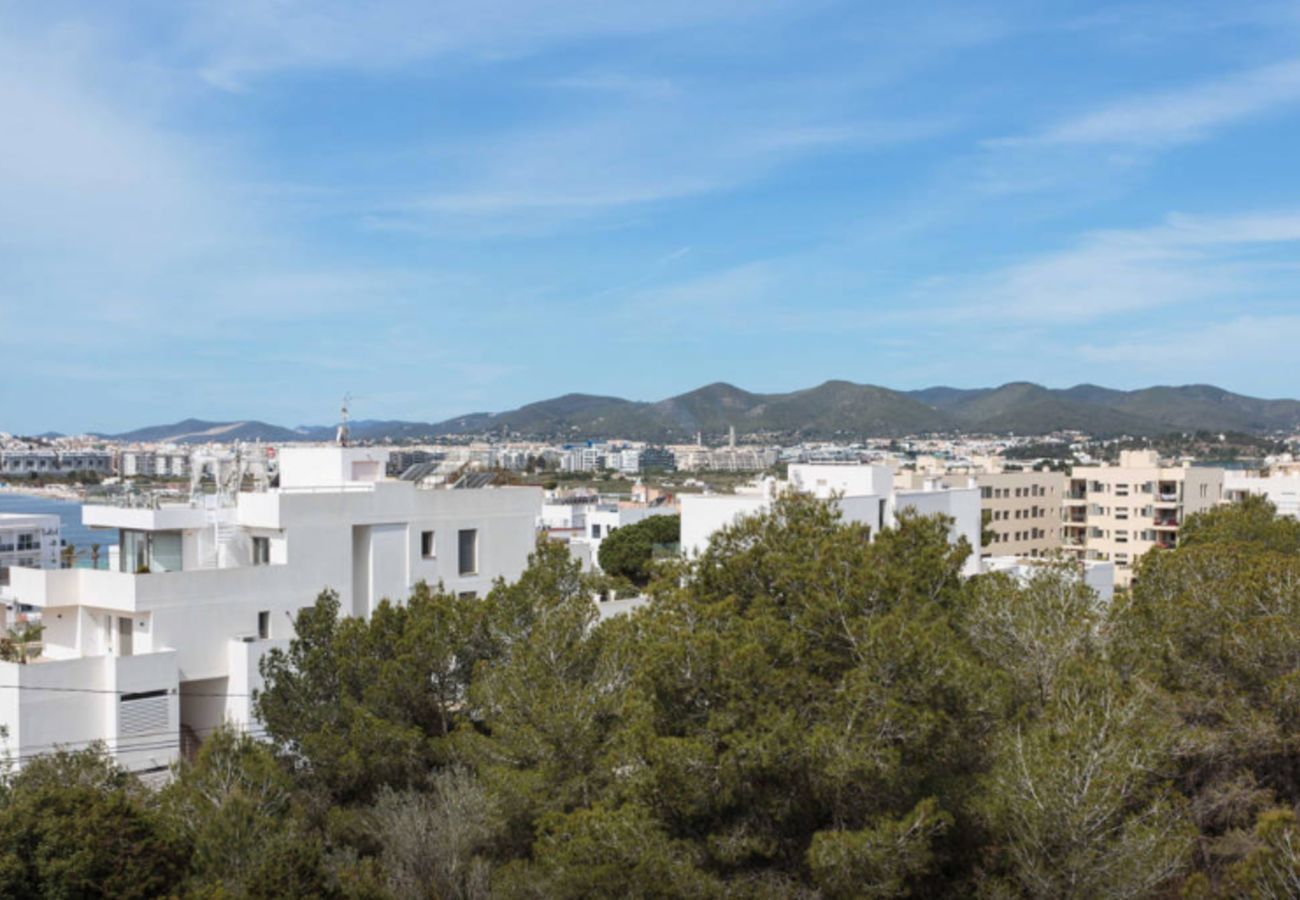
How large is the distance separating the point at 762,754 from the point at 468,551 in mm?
17109

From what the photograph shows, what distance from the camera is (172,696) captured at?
68.5 ft

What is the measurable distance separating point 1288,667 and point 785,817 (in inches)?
311

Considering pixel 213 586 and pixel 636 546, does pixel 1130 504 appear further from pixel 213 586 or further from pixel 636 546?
pixel 213 586

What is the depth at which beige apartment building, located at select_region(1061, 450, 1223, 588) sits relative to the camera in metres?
60.5

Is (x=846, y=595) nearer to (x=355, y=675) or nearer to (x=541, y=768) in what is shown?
(x=541, y=768)

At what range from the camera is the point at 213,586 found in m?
22.6

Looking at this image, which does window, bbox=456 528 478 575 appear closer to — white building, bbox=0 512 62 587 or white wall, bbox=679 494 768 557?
white wall, bbox=679 494 768 557

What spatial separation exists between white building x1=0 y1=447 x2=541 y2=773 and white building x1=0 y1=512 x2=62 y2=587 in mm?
30388

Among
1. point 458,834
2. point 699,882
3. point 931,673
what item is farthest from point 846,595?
point 458,834

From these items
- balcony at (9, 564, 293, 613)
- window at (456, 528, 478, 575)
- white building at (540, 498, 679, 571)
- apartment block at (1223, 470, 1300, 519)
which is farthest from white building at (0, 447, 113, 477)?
balcony at (9, 564, 293, 613)

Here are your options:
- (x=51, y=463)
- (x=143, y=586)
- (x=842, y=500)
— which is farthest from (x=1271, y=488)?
(x=51, y=463)

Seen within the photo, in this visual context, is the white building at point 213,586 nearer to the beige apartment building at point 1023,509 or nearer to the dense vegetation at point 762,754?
the dense vegetation at point 762,754

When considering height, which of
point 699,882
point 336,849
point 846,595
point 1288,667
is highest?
point 846,595

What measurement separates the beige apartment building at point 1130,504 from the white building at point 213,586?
4404 centimetres
